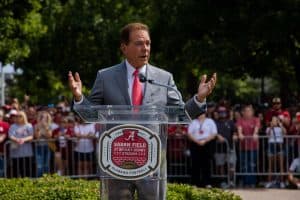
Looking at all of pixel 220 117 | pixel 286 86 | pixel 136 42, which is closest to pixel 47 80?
pixel 286 86

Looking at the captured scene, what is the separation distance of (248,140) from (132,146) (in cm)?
1062

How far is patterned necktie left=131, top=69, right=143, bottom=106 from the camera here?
5.76m

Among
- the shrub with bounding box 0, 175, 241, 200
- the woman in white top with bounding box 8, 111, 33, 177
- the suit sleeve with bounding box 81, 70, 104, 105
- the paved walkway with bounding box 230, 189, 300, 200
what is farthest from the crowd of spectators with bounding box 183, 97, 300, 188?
the suit sleeve with bounding box 81, 70, 104, 105

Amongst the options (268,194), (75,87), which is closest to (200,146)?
(268,194)

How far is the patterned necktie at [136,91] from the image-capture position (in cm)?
576

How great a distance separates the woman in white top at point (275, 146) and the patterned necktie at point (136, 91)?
10243mm

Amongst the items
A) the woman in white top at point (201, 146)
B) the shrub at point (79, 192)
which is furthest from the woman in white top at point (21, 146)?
the shrub at point (79, 192)

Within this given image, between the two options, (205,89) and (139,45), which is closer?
(205,89)

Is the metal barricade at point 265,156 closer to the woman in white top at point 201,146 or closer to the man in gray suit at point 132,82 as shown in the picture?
the woman in white top at point 201,146

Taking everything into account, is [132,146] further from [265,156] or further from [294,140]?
[265,156]

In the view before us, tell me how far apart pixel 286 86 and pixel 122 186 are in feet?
84.0

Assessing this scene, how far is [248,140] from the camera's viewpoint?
622 inches

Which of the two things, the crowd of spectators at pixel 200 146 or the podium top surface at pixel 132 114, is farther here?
the crowd of spectators at pixel 200 146

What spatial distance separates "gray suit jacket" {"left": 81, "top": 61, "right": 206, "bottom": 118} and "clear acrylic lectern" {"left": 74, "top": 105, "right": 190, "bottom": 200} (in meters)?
0.28
